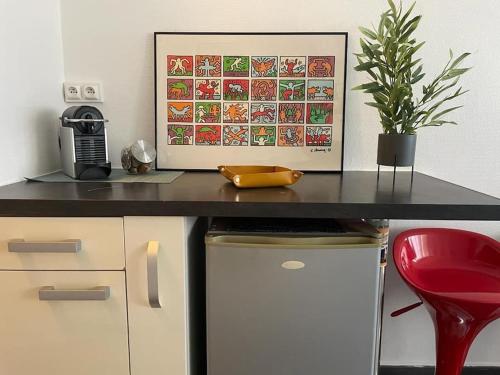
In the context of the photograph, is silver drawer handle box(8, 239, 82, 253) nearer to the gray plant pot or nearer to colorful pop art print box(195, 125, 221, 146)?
colorful pop art print box(195, 125, 221, 146)

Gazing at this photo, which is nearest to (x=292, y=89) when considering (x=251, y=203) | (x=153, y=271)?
(x=251, y=203)

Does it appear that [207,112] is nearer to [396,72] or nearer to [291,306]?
[396,72]

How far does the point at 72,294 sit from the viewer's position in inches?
39.9

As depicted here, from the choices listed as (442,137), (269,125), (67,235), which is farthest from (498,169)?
(67,235)

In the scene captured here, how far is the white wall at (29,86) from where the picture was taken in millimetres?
1226

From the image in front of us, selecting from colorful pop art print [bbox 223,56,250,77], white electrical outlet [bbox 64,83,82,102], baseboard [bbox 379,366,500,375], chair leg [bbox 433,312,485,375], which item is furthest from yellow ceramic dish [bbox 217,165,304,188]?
Answer: baseboard [bbox 379,366,500,375]

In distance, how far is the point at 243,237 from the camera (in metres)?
1.04

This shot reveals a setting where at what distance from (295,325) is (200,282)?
395 millimetres

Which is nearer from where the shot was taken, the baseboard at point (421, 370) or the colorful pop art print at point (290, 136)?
the colorful pop art print at point (290, 136)

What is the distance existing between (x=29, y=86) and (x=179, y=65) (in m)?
0.56

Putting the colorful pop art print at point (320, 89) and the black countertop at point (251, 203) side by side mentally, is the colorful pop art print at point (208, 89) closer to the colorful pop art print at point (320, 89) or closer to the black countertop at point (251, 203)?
the colorful pop art print at point (320, 89)

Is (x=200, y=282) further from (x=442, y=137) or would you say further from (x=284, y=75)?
(x=442, y=137)

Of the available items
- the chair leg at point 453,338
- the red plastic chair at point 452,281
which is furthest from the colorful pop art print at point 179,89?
the chair leg at point 453,338

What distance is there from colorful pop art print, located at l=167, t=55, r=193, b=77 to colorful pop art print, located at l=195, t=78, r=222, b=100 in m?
0.06
